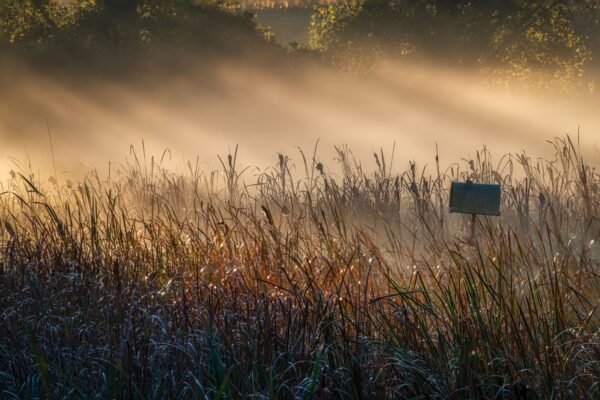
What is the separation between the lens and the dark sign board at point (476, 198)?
500 centimetres

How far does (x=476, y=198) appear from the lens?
5.04 meters

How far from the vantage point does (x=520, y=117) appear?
75.8ft

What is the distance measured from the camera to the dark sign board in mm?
4996

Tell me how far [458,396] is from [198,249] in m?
2.03

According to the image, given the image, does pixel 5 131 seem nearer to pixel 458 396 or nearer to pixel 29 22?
pixel 29 22

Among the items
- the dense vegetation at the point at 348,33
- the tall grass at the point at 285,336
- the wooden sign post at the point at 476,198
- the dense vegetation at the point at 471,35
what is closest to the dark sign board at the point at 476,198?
the wooden sign post at the point at 476,198

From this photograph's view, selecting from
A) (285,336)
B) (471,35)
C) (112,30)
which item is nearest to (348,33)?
(471,35)

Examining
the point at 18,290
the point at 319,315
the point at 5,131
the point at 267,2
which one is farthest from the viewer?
Answer: the point at 267,2

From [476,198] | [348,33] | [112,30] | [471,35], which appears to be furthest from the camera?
[348,33]

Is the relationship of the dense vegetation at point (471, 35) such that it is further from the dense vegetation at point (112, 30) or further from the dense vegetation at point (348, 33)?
the dense vegetation at point (112, 30)

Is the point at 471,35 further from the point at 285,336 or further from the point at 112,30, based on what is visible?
the point at 285,336

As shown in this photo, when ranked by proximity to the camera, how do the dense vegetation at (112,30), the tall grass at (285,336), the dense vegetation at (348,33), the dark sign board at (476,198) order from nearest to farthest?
1. the tall grass at (285,336)
2. the dark sign board at (476,198)
3. the dense vegetation at (112,30)
4. the dense vegetation at (348,33)

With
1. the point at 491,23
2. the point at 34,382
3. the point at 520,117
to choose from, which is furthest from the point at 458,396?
the point at 520,117

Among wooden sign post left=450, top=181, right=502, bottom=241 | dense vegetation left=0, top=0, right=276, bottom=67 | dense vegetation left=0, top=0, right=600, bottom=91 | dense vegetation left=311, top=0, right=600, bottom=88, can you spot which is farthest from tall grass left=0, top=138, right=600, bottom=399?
dense vegetation left=311, top=0, right=600, bottom=88
